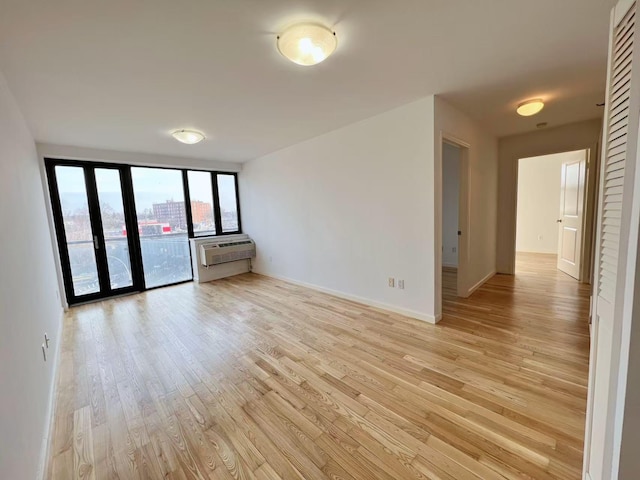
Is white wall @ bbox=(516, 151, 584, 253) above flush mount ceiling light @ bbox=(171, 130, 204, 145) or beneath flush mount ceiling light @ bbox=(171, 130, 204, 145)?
beneath

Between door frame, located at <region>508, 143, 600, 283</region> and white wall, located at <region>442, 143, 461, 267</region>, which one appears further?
white wall, located at <region>442, 143, 461, 267</region>

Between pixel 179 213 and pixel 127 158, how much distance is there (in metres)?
1.26

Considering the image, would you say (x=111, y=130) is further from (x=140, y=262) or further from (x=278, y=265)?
(x=278, y=265)

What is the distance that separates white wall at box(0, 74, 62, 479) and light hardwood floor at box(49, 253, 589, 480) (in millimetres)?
245

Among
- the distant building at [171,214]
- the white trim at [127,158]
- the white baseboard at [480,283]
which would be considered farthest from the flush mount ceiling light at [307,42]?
the distant building at [171,214]

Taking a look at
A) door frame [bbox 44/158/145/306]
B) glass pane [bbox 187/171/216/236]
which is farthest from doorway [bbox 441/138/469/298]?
door frame [bbox 44/158/145/306]

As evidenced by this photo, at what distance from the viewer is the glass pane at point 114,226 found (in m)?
4.30

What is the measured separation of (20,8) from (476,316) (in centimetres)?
433

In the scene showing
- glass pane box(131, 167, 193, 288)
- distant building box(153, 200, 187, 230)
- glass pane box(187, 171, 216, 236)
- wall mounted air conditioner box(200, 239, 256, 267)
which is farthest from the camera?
glass pane box(187, 171, 216, 236)

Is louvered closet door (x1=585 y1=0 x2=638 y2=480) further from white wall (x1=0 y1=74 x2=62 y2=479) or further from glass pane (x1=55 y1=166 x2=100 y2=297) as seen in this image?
glass pane (x1=55 y1=166 x2=100 y2=297)

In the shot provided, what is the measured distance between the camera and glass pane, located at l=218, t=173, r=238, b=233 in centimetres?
577

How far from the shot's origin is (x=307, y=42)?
1.64 metres

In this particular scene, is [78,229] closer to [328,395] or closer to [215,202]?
[215,202]

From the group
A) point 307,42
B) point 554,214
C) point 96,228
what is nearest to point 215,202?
point 96,228
